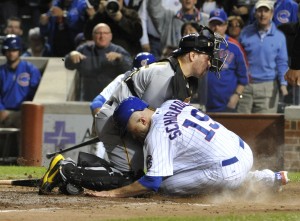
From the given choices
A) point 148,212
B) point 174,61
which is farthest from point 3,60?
point 148,212

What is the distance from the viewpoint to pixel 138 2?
17.5 m

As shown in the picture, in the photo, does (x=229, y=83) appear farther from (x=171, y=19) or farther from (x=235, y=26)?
(x=171, y=19)

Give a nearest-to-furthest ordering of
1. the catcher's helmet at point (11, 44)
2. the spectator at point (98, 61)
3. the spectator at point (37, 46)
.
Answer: the spectator at point (98, 61), the catcher's helmet at point (11, 44), the spectator at point (37, 46)

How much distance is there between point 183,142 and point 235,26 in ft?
25.7

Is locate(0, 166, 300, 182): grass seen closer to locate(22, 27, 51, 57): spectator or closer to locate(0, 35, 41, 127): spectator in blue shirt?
locate(0, 35, 41, 127): spectator in blue shirt

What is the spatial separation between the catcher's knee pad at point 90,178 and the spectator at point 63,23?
816 cm

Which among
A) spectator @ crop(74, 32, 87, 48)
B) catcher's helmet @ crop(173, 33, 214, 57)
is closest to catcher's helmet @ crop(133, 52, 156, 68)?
catcher's helmet @ crop(173, 33, 214, 57)

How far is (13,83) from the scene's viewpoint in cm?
1717

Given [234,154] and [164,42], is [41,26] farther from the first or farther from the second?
[234,154]

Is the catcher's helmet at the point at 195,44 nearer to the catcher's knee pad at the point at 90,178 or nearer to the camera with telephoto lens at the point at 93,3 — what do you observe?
the catcher's knee pad at the point at 90,178

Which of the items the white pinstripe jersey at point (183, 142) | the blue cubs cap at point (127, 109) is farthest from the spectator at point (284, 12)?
the blue cubs cap at point (127, 109)

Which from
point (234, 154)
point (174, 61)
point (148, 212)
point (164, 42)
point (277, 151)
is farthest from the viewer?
point (164, 42)

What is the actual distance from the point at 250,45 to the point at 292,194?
625cm

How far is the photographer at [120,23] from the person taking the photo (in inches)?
650
